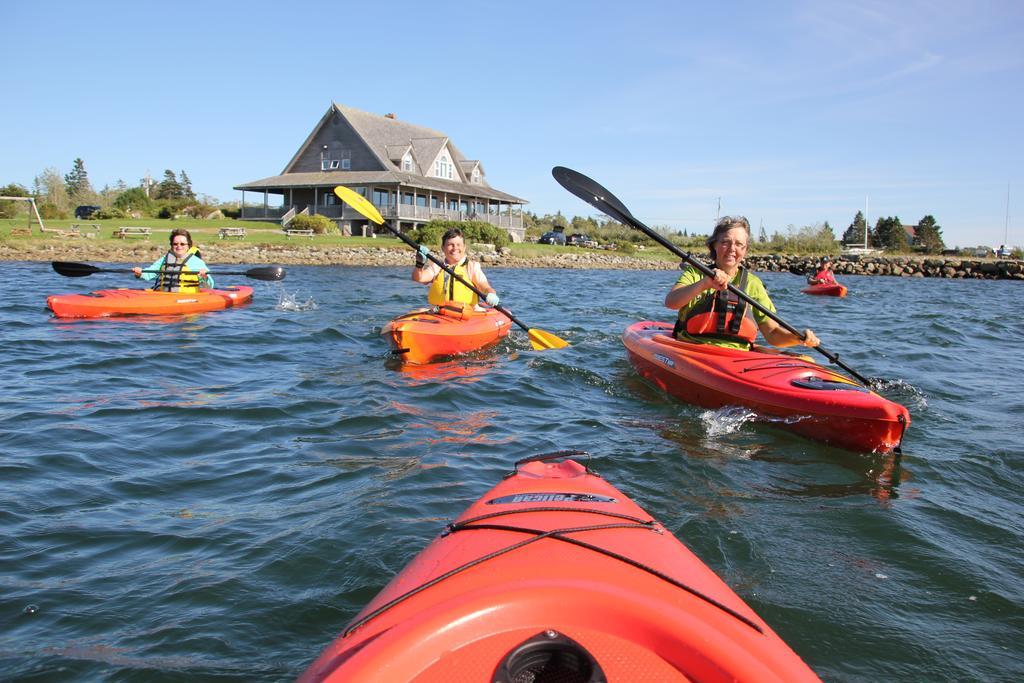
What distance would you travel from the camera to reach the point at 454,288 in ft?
26.2

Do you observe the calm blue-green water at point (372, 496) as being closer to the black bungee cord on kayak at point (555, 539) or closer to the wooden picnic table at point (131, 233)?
the black bungee cord on kayak at point (555, 539)

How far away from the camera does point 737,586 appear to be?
2910 millimetres

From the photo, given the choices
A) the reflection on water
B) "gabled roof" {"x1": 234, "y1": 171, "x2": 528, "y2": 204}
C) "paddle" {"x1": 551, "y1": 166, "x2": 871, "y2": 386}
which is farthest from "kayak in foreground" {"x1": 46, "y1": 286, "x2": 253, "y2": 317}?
"gabled roof" {"x1": 234, "y1": 171, "x2": 528, "y2": 204}

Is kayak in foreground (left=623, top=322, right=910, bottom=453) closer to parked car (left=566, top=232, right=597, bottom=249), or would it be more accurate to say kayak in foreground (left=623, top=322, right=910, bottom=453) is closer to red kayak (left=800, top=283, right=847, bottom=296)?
red kayak (left=800, top=283, right=847, bottom=296)

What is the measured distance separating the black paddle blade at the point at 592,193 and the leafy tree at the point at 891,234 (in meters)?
48.2

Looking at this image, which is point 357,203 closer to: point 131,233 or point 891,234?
point 131,233

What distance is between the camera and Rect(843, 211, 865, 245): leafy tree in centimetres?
5598

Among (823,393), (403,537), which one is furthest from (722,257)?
(403,537)

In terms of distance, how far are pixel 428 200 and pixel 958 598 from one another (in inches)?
1281

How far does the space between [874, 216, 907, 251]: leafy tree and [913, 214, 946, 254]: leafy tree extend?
1.34m

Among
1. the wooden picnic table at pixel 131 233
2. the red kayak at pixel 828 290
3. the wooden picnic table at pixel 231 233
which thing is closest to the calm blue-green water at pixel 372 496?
the red kayak at pixel 828 290

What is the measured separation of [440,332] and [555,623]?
17.9 feet

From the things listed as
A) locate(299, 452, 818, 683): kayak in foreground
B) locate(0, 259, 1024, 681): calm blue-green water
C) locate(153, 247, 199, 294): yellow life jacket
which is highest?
locate(153, 247, 199, 294): yellow life jacket

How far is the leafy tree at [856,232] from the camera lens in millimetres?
55981
